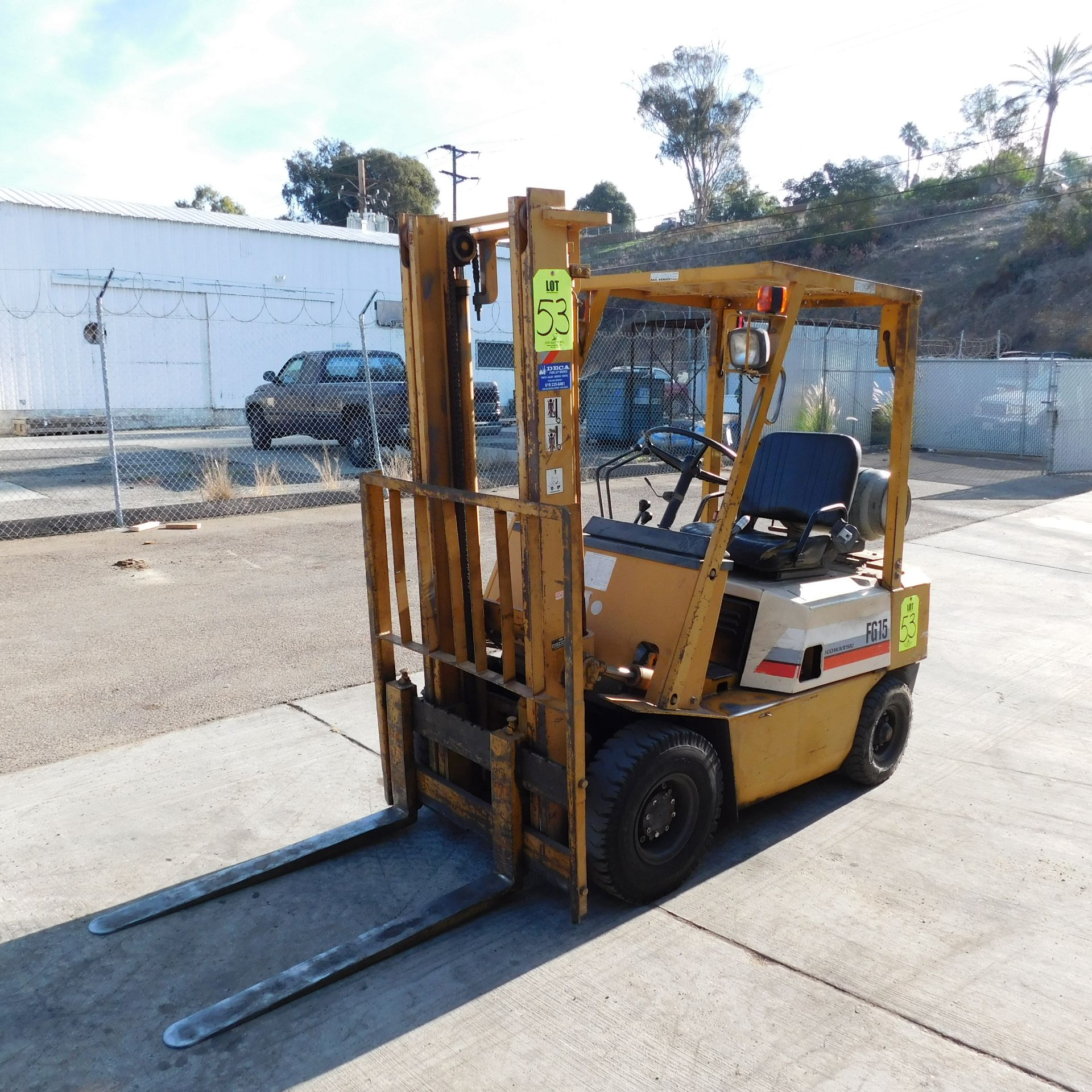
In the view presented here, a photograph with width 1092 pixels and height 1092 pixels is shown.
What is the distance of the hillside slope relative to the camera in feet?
127

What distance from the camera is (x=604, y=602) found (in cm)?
394

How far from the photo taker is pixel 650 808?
11.4 feet

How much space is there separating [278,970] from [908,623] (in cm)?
316

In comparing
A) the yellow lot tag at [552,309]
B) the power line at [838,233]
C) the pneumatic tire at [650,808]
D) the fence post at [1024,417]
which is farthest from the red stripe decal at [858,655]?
the power line at [838,233]

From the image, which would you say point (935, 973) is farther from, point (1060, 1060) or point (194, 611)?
point (194, 611)

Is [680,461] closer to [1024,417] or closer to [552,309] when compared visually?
[552,309]

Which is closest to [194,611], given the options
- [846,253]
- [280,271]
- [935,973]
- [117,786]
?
[117,786]

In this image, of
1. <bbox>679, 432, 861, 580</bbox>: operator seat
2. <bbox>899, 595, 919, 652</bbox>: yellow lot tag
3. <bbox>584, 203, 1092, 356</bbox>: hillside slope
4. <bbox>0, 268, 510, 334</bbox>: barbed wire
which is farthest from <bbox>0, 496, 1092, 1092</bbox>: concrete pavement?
<bbox>584, 203, 1092, 356</bbox>: hillside slope

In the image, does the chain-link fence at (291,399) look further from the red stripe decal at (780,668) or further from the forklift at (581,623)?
the red stripe decal at (780,668)

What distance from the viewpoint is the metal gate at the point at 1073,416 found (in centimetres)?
1750

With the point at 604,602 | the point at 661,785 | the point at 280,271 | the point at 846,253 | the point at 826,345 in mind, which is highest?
the point at 846,253

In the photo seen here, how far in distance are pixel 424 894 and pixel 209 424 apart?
73.2 feet

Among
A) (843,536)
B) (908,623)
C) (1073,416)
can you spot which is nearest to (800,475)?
(843,536)

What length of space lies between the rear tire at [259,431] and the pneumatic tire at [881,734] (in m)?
14.0
